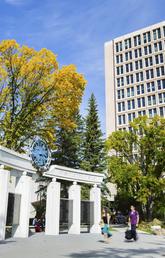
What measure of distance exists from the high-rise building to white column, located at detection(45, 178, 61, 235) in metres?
43.6

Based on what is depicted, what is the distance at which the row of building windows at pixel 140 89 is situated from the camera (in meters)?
59.0

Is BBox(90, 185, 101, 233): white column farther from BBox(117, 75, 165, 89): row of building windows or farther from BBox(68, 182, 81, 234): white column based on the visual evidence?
BBox(117, 75, 165, 89): row of building windows

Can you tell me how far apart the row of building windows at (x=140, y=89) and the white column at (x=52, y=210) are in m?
46.6

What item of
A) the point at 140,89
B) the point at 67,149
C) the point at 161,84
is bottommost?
the point at 67,149

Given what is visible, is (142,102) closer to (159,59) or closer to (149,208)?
(159,59)

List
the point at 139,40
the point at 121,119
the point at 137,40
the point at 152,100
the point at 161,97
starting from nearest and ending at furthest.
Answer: the point at 161,97 < the point at 152,100 < the point at 121,119 < the point at 139,40 < the point at 137,40

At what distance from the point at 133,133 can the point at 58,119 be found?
13359mm

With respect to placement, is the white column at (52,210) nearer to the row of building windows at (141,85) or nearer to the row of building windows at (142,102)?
the row of building windows at (142,102)

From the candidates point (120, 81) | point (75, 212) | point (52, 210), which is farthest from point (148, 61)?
point (52, 210)

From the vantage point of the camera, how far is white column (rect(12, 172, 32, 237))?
14.5 metres

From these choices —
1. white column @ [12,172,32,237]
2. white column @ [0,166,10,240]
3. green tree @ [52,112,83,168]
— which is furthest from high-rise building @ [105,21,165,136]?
white column @ [0,166,10,240]

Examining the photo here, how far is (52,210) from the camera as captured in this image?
16703 mm

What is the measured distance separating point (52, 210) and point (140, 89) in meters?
48.4

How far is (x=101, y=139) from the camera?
3509 centimetres
